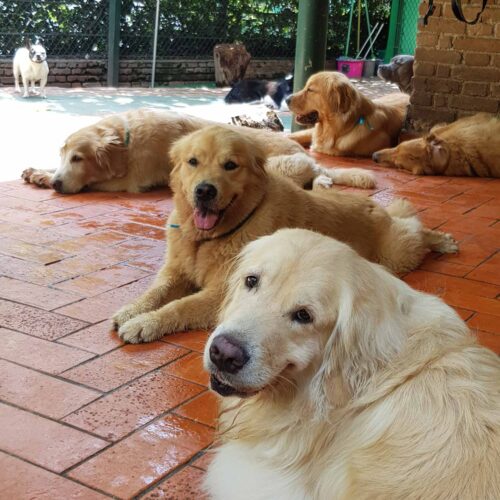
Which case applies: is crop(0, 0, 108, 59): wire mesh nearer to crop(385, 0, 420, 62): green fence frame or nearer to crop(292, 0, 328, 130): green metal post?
crop(385, 0, 420, 62): green fence frame

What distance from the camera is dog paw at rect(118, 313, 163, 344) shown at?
3242 mm

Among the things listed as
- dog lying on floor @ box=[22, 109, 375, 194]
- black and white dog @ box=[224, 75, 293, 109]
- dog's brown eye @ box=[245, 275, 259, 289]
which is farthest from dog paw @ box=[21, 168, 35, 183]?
black and white dog @ box=[224, 75, 293, 109]

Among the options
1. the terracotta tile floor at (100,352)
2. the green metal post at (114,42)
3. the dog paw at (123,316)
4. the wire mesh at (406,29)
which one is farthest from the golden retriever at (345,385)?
the wire mesh at (406,29)

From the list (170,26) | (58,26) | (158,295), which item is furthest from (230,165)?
(170,26)

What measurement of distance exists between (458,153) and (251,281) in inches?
209

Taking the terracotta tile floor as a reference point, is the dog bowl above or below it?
above

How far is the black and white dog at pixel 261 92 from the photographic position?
41.1 ft

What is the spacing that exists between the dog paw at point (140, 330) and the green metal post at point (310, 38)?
5.16m

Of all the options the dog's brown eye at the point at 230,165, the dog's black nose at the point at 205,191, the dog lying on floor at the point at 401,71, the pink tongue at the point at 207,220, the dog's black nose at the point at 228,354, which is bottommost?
the pink tongue at the point at 207,220

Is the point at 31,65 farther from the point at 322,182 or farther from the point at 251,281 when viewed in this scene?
the point at 251,281

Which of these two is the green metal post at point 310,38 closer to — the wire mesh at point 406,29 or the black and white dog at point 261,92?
the black and white dog at point 261,92

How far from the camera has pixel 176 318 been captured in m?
3.40

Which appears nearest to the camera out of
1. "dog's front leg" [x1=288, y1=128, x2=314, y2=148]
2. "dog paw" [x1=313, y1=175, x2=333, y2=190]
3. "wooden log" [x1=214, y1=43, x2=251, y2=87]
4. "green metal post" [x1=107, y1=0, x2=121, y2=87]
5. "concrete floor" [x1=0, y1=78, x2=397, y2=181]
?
"dog paw" [x1=313, y1=175, x2=333, y2=190]

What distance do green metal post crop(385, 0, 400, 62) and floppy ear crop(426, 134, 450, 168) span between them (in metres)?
11.1
